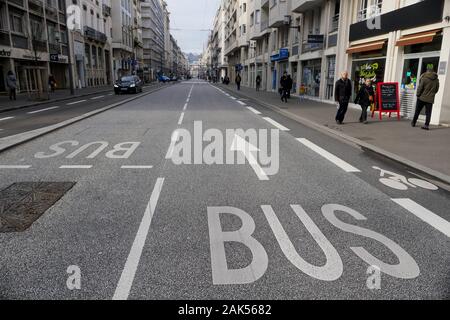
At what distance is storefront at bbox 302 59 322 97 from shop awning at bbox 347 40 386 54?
220 inches

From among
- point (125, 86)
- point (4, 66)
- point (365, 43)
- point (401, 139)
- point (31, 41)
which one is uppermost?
point (31, 41)

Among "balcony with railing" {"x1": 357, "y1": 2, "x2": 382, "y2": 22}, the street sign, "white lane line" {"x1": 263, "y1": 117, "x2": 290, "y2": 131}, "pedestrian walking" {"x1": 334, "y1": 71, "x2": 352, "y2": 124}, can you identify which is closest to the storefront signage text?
"white lane line" {"x1": 263, "y1": 117, "x2": 290, "y2": 131}

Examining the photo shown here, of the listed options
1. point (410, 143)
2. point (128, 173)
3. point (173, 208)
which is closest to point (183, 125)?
point (128, 173)

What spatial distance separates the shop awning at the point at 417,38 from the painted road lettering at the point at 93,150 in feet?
35.1

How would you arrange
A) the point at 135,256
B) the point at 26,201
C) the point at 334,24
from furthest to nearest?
the point at 334,24
the point at 26,201
the point at 135,256

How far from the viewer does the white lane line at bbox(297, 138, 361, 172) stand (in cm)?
690

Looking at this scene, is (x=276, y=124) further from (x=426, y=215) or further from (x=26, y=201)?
(x=26, y=201)

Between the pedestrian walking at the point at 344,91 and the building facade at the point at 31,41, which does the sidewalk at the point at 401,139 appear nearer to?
the pedestrian walking at the point at 344,91

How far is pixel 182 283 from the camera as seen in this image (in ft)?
9.82

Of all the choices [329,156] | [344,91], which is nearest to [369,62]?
[344,91]

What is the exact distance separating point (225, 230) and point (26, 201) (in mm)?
2901

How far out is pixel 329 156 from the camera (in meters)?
7.93

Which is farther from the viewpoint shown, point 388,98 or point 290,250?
point 388,98

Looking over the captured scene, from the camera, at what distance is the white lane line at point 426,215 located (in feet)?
13.8
